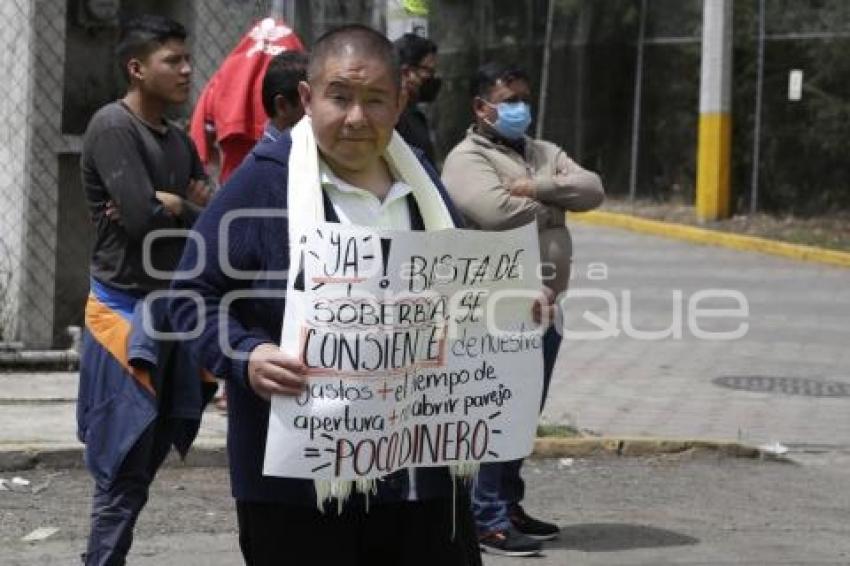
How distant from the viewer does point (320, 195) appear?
408 cm

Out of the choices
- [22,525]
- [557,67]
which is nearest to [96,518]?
[22,525]

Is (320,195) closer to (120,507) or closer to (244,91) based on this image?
(120,507)

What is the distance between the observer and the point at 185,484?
809cm

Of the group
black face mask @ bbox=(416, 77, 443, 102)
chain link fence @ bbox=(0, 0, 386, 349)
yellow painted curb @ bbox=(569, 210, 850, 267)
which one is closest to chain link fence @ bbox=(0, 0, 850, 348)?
chain link fence @ bbox=(0, 0, 386, 349)

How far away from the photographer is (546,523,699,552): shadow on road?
23.5 ft

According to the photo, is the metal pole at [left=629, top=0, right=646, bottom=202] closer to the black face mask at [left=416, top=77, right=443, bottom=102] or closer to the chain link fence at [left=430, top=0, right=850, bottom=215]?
the chain link fence at [left=430, top=0, right=850, bottom=215]

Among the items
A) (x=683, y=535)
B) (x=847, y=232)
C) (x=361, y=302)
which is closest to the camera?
(x=361, y=302)

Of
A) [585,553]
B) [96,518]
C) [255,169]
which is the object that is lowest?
[585,553]

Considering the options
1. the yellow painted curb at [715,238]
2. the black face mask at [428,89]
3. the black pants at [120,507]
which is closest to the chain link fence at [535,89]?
the yellow painted curb at [715,238]

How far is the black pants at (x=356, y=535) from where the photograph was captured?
13.3ft

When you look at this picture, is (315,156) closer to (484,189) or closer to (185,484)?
(484,189)

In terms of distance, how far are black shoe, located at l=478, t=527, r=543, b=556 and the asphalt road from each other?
0.06 m

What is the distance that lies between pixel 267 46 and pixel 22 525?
2.36 meters

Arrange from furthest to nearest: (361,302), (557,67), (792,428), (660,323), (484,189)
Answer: (557,67), (660,323), (792,428), (484,189), (361,302)
